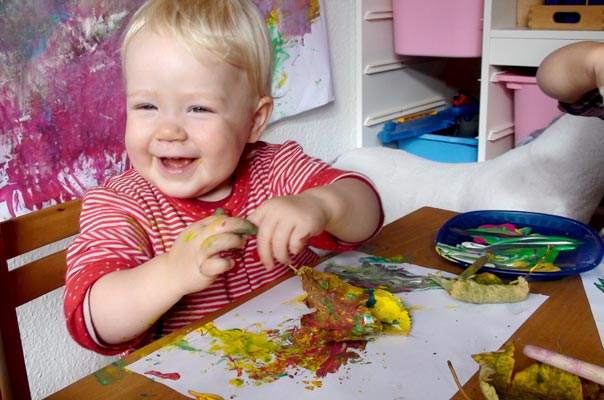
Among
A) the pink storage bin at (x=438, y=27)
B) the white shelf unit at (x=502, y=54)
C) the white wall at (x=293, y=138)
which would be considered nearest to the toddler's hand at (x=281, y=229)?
the white wall at (x=293, y=138)

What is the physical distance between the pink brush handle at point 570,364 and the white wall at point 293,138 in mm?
875

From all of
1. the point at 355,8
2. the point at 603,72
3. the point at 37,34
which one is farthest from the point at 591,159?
the point at 37,34

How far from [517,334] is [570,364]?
4.3 inches

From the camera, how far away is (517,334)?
54cm

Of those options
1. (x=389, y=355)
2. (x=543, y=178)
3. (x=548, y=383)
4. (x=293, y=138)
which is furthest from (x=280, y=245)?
(x=293, y=138)

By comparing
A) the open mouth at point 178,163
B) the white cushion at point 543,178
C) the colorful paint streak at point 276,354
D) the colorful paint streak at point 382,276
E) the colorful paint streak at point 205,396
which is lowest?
the white cushion at point 543,178

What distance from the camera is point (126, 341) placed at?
2.01 ft

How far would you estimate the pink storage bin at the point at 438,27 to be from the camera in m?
1.61

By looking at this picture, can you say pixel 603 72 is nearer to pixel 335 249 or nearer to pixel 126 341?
pixel 335 249

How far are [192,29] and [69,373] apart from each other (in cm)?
77

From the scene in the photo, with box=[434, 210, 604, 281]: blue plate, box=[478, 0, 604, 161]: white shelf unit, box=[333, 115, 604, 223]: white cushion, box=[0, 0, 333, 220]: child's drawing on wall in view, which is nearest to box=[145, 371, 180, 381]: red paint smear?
box=[434, 210, 604, 281]: blue plate

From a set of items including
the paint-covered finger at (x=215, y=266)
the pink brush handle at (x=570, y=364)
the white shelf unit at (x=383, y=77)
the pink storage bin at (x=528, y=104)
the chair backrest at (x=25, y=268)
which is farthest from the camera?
the white shelf unit at (x=383, y=77)

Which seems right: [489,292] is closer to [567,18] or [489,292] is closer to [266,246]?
[266,246]

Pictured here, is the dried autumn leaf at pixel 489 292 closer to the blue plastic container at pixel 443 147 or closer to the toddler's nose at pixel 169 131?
the toddler's nose at pixel 169 131
